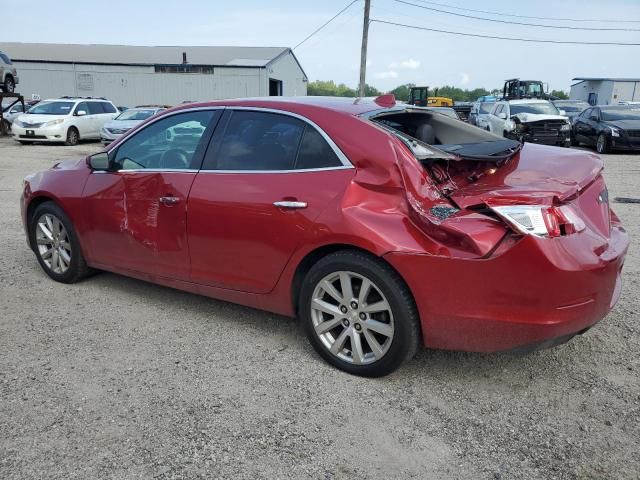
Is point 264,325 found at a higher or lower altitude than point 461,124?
lower

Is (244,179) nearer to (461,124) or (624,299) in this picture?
(461,124)

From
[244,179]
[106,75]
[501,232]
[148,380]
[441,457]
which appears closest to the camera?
[441,457]

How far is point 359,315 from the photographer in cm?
322

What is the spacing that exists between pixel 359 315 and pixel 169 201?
163cm

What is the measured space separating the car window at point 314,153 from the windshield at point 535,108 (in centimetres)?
1782

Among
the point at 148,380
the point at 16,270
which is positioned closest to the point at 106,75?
the point at 16,270

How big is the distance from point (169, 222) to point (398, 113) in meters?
1.75

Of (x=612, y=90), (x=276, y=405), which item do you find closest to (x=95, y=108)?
(x=276, y=405)

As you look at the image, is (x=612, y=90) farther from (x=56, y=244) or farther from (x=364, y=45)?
(x=56, y=244)

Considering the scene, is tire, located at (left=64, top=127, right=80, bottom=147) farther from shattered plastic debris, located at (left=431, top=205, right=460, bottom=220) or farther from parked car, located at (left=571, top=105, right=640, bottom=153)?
shattered plastic debris, located at (left=431, top=205, right=460, bottom=220)

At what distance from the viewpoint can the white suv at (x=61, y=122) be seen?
19641 mm

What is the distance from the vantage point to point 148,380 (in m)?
3.27

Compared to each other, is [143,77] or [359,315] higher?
[143,77]

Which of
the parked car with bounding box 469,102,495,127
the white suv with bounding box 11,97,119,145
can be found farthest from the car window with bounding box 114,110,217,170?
the parked car with bounding box 469,102,495,127
